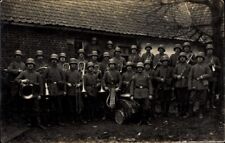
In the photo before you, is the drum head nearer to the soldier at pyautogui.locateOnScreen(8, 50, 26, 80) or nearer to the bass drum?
the bass drum

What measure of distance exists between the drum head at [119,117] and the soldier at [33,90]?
2.01 metres

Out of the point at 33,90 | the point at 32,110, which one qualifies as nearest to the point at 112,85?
the point at 33,90

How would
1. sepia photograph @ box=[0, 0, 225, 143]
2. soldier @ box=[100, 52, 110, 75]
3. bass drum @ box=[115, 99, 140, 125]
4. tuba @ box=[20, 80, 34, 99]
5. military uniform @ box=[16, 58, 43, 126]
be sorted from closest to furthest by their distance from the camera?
sepia photograph @ box=[0, 0, 225, 143], tuba @ box=[20, 80, 34, 99], military uniform @ box=[16, 58, 43, 126], bass drum @ box=[115, 99, 140, 125], soldier @ box=[100, 52, 110, 75]

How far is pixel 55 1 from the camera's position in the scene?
1652cm

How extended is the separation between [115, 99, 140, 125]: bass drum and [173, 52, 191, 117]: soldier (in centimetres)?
135

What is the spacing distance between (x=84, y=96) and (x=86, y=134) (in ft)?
5.27

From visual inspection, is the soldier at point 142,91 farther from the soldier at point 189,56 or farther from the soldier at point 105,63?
the soldier at point 189,56

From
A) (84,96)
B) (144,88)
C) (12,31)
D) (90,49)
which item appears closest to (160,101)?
(144,88)

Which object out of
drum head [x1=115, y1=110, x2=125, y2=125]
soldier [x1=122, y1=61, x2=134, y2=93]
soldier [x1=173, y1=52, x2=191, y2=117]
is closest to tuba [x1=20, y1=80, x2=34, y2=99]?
drum head [x1=115, y1=110, x2=125, y2=125]

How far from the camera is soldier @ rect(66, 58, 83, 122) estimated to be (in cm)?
1214

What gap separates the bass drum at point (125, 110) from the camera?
1172 cm

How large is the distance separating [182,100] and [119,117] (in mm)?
1866

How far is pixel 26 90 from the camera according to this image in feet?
37.4

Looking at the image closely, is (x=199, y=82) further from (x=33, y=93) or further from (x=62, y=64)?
(x=33, y=93)
